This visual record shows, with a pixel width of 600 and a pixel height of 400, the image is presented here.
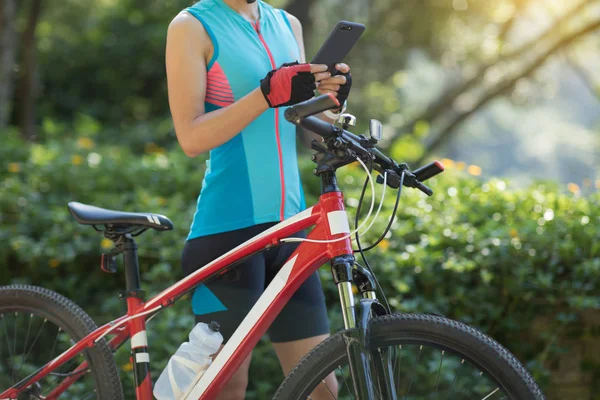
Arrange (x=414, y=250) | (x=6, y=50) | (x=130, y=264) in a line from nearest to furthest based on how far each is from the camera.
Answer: (x=130, y=264), (x=414, y=250), (x=6, y=50)

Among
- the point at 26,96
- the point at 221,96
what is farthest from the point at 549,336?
the point at 26,96

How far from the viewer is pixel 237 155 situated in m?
2.16

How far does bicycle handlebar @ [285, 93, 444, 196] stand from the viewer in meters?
1.72

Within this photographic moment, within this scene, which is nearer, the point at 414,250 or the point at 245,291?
the point at 245,291

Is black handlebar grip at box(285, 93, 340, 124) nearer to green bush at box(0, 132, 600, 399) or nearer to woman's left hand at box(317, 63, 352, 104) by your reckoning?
woman's left hand at box(317, 63, 352, 104)

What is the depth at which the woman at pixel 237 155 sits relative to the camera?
2.05 m

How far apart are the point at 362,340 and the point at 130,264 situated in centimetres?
88

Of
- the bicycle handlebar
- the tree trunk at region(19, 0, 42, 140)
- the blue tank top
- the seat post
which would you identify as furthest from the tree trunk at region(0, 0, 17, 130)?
the bicycle handlebar

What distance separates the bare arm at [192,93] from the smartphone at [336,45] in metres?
0.25

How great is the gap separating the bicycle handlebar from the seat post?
830mm

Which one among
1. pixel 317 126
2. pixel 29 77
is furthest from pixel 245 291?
pixel 29 77

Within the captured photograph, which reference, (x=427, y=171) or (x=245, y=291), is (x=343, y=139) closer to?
(x=427, y=171)

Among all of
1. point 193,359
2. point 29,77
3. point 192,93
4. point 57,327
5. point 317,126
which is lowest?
point 193,359

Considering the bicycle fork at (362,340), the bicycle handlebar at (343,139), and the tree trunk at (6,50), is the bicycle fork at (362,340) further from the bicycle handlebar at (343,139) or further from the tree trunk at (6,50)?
the tree trunk at (6,50)
